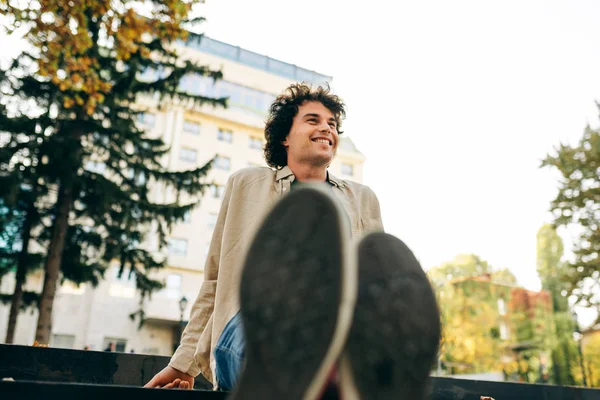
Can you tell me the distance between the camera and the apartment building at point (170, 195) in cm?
2706

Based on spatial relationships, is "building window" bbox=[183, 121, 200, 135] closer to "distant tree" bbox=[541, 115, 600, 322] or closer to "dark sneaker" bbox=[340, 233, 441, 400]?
"distant tree" bbox=[541, 115, 600, 322]

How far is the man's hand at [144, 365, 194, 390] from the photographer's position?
7.41ft

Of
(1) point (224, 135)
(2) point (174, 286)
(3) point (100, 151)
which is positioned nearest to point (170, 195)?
(2) point (174, 286)

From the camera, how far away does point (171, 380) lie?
2.31 m

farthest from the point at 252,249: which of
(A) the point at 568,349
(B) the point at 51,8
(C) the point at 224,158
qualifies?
(A) the point at 568,349

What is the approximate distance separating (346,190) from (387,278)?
1617 mm

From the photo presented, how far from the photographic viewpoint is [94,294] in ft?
Result: 90.6

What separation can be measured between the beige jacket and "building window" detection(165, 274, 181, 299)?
2889 cm

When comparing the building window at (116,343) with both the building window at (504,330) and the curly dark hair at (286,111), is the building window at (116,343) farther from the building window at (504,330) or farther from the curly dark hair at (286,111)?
the building window at (504,330)

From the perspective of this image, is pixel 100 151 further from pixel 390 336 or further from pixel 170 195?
pixel 170 195

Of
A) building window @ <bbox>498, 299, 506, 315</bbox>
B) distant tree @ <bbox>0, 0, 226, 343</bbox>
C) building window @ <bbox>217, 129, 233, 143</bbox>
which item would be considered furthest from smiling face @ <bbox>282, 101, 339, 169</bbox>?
building window @ <bbox>498, 299, 506, 315</bbox>

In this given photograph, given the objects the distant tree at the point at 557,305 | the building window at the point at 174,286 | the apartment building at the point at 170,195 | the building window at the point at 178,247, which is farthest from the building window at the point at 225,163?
the distant tree at the point at 557,305

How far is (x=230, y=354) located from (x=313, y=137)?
145 cm

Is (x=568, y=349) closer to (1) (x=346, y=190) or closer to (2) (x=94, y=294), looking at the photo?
(2) (x=94, y=294)
